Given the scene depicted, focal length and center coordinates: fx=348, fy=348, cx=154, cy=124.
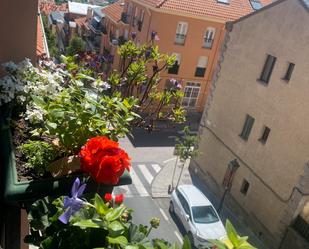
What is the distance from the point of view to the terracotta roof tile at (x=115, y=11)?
91.0 ft

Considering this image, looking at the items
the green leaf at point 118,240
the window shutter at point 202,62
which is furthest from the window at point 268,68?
the green leaf at point 118,240

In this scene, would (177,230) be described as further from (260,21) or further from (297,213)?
(260,21)

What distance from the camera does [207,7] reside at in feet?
72.1

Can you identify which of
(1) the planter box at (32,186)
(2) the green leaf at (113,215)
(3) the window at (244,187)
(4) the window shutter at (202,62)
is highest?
(2) the green leaf at (113,215)

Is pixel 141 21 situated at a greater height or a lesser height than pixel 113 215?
lesser

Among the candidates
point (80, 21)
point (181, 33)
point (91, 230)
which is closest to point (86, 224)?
point (91, 230)

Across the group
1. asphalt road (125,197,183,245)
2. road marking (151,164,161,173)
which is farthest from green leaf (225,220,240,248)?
road marking (151,164,161,173)

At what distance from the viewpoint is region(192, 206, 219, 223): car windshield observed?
13118mm

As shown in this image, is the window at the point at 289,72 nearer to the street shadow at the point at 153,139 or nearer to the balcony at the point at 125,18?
the street shadow at the point at 153,139

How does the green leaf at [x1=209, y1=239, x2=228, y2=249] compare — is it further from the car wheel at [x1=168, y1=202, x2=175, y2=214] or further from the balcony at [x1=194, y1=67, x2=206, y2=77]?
the balcony at [x1=194, y1=67, x2=206, y2=77]

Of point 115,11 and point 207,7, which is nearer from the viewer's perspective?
point 207,7

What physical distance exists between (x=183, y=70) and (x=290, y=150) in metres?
12.0

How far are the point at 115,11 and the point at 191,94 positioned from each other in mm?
10246

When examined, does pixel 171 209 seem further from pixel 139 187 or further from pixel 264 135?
pixel 264 135
